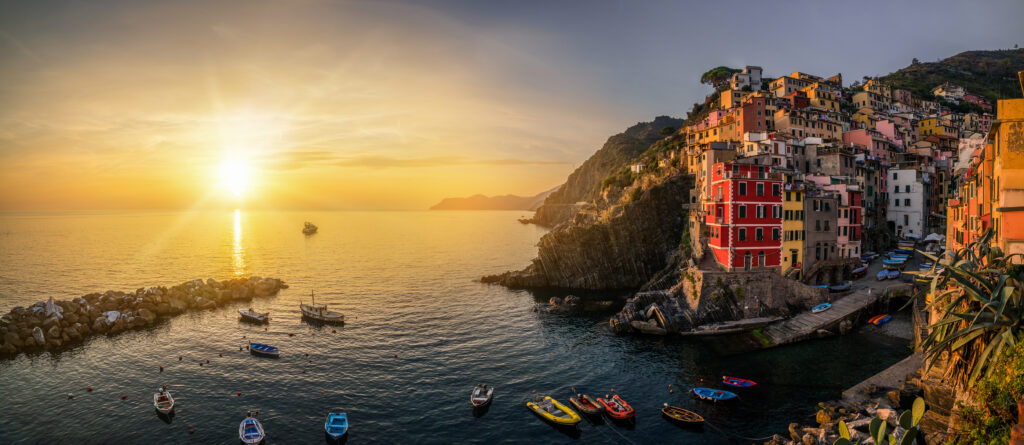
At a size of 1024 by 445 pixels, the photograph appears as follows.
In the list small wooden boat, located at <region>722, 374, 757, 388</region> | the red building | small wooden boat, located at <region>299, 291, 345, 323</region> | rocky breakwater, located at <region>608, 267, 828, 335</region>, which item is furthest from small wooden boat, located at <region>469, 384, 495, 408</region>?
the red building

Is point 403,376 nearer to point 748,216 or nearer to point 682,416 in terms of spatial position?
point 682,416

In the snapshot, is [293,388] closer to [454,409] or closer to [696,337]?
[454,409]

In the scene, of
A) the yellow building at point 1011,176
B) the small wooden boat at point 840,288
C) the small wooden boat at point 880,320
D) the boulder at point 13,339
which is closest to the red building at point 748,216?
the small wooden boat at point 840,288

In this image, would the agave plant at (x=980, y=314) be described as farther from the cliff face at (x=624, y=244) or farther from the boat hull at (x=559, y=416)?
the cliff face at (x=624, y=244)

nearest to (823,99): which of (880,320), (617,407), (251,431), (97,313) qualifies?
(880,320)

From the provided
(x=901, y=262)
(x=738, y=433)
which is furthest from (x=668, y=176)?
(x=738, y=433)

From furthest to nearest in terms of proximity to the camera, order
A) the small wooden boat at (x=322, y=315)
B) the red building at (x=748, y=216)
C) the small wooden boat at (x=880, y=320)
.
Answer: the small wooden boat at (x=322, y=315) → the red building at (x=748, y=216) → the small wooden boat at (x=880, y=320)
